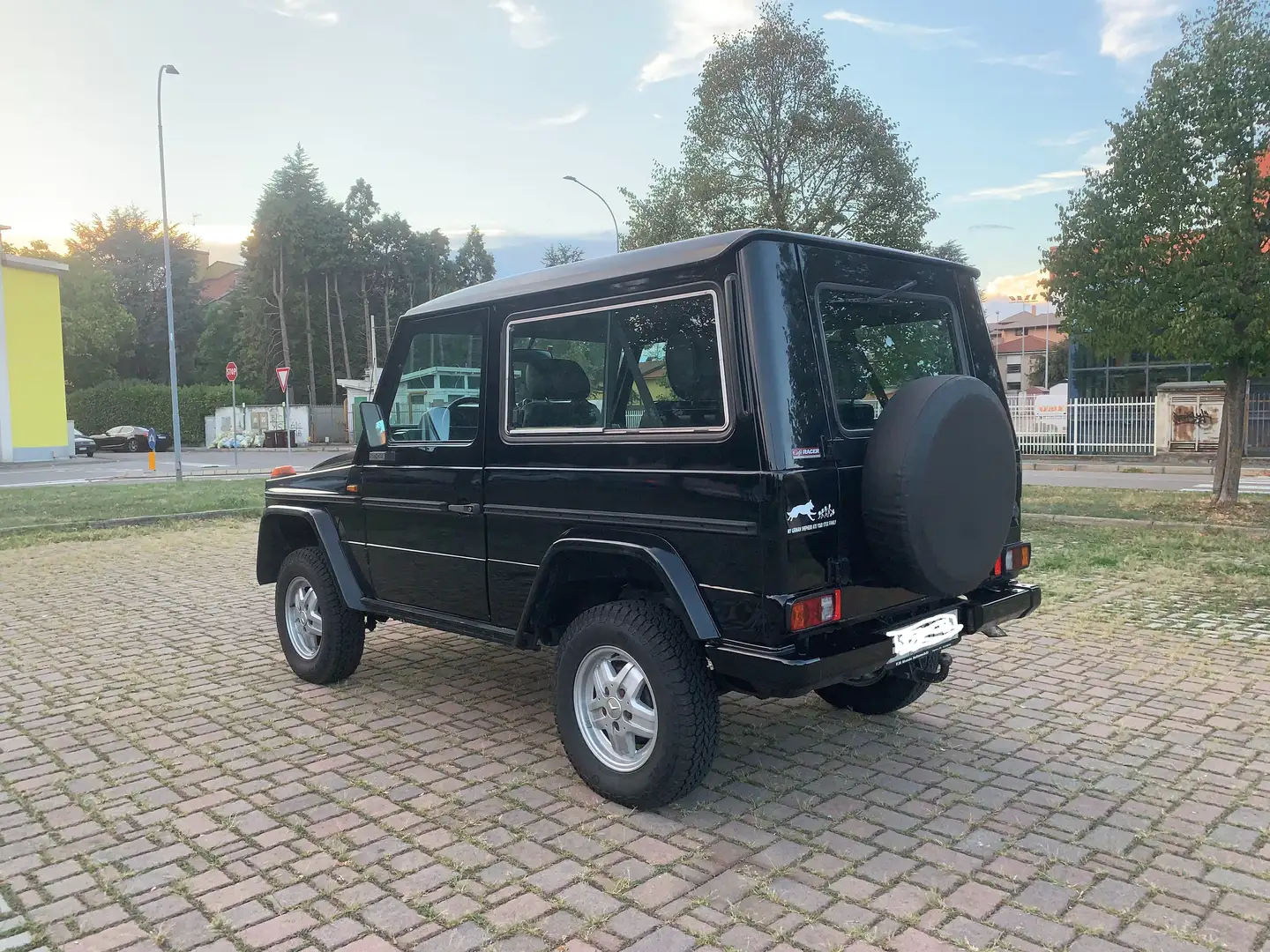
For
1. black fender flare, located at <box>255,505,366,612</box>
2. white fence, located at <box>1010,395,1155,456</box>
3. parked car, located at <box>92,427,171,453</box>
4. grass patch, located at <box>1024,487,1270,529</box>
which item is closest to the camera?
black fender flare, located at <box>255,505,366,612</box>

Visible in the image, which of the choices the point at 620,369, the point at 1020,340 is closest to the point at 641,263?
the point at 620,369

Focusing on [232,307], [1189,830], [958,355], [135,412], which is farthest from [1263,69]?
[232,307]

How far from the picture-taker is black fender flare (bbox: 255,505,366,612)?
5168 millimetres

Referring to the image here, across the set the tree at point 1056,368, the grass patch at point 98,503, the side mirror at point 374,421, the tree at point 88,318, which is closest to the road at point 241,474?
the grass patch at point 98,503

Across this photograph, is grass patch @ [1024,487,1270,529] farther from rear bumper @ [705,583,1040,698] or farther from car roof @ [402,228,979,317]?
rear bumper @ [705,583,1040,698]

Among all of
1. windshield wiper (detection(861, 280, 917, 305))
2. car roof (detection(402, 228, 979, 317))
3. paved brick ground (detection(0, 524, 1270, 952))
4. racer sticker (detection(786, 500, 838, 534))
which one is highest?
car roof (detection(402, 228, 979, 317))

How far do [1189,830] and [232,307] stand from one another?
66395mm

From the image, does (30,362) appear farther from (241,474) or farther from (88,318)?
(88,318)

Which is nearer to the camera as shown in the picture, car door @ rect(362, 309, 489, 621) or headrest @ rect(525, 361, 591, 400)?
headrest @ rect(525, 361, 591, 400)

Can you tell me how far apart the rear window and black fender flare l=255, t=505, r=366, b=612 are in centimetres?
296

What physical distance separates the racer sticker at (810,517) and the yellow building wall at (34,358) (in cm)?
3809

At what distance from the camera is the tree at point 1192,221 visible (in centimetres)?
1133

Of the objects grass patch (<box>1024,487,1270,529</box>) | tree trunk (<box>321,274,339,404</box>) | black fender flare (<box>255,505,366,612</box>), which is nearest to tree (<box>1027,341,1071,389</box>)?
grass patch (<box>1024,487,1270,529</box>)

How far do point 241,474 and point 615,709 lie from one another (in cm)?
2449
